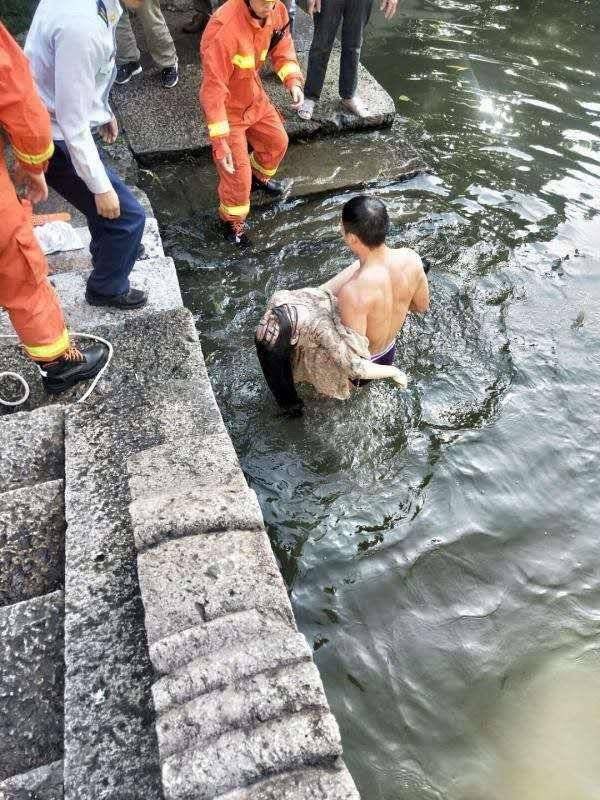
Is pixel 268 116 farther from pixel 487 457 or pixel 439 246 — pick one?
pixel 487 457

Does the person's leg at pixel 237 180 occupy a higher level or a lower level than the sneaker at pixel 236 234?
higher

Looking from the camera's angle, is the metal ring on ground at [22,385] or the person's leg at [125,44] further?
the person's leg at [125,44]

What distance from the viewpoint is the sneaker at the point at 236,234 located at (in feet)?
16.1

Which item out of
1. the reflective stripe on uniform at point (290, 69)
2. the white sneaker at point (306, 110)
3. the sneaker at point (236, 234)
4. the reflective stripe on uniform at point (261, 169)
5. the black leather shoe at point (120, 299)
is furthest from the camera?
the white sneaker at point (306, 110)

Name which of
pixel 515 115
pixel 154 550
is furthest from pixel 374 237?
pixel 515 115

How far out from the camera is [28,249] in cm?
253

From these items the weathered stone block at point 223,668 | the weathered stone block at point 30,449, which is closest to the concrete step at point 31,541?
the weathered stone block at point 30,449

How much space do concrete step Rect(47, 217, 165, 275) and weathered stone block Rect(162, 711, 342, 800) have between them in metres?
3.14

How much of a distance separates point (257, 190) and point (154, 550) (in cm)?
425

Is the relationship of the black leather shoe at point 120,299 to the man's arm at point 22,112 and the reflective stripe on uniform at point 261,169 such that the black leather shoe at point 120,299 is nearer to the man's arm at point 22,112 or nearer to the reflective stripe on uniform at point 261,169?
the man's arm at point 22,112

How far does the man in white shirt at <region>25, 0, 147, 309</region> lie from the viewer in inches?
95.6

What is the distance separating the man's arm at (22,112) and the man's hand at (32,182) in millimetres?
36

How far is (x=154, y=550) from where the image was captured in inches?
76.9

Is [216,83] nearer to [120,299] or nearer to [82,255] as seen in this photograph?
[82,255]
